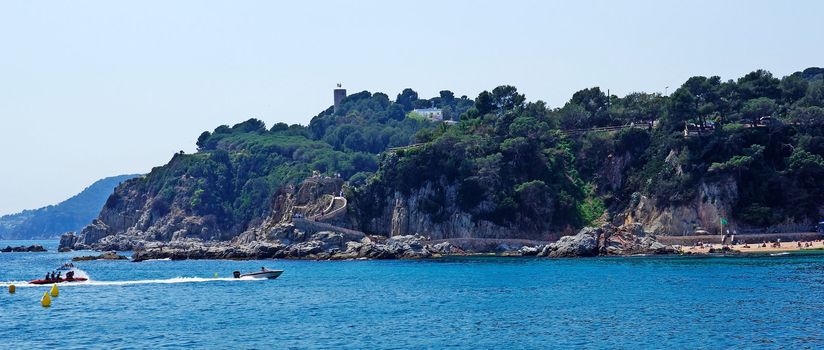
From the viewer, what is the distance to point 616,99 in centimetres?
11569

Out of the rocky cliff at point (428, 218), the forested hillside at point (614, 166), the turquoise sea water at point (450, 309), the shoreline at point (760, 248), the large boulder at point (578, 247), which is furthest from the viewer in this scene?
the rocky cliff at point (428, 218)

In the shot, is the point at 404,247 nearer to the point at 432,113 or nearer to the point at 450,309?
the point at 450,309

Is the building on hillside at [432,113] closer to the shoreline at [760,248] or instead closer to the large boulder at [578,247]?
the large boulder at [578,247]

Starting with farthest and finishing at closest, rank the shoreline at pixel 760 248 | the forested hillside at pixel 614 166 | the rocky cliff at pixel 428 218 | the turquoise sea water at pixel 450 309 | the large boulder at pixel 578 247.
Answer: the rocky cliff at pixel 428 218 < the forested hillside at pixel 614 166 < the large boulder at pixel 578 247 < the shoreline at pixel 760 248 < the turquoise sea water at pixel 450 309

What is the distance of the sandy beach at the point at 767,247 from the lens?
8348 cm

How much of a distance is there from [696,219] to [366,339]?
200ft

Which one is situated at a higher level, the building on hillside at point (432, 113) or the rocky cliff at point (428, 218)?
the building on hillside at point (432, 113)

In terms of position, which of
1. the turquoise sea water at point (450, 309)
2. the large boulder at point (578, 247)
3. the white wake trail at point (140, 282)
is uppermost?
the large boulder at point (578, 247)

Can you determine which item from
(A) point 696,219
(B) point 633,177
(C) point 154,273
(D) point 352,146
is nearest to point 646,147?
(B) point 633,177

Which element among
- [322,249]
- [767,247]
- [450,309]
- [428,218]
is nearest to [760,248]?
[767,247]

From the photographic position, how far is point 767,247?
85.2 m

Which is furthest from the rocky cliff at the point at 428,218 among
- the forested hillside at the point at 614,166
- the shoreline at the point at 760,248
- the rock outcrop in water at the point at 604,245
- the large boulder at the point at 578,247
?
the shoreline at the point at 760,248

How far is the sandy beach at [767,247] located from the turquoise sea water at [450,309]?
33.0ft

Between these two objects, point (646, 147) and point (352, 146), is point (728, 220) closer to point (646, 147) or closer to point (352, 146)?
point (646, 147)
